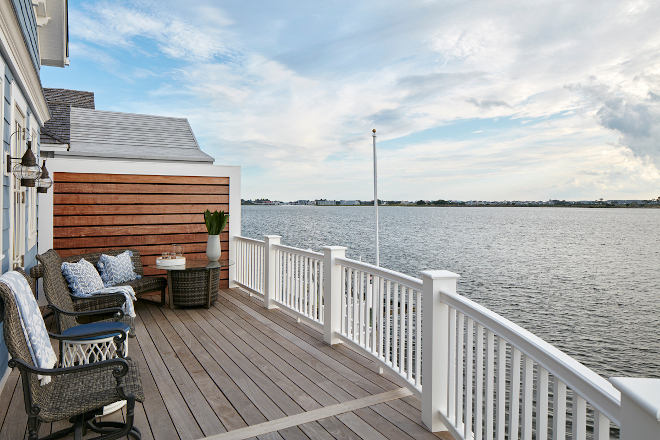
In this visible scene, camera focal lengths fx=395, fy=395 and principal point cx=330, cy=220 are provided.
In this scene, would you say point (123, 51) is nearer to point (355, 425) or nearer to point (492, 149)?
point (355, 425)

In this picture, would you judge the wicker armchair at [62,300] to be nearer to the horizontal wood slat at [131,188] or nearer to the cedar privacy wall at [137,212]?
the cedar privacy wall at [137,212]

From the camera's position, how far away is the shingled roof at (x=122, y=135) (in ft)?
28.7

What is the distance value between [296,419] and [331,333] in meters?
1.35

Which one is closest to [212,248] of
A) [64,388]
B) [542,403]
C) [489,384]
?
[64,388]

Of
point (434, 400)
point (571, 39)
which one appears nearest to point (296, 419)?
point (434, 400)

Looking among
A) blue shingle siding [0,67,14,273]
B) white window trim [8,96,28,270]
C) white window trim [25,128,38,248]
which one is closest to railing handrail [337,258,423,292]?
blue shingle siding [0,67,14,273]

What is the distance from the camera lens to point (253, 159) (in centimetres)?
2916

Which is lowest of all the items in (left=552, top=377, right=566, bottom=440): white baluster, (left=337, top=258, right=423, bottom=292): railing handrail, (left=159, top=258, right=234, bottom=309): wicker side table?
(left=159, top=258, right=234, bottom=309): wicker side table

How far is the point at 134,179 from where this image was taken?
5.98m

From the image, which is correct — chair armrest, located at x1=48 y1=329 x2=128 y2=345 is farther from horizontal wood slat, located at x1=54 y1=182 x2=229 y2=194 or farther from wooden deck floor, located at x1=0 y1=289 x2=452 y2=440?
horizontal wood slat, located at x1=54 y1=182 x2=229 y2=194

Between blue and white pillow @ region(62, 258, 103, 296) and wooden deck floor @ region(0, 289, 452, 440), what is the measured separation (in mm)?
690

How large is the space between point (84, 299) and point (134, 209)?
244 centimetres

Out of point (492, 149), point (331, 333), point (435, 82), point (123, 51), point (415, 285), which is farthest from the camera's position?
point (492, 149)

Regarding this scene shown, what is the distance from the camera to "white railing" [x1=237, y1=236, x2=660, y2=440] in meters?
1.17
